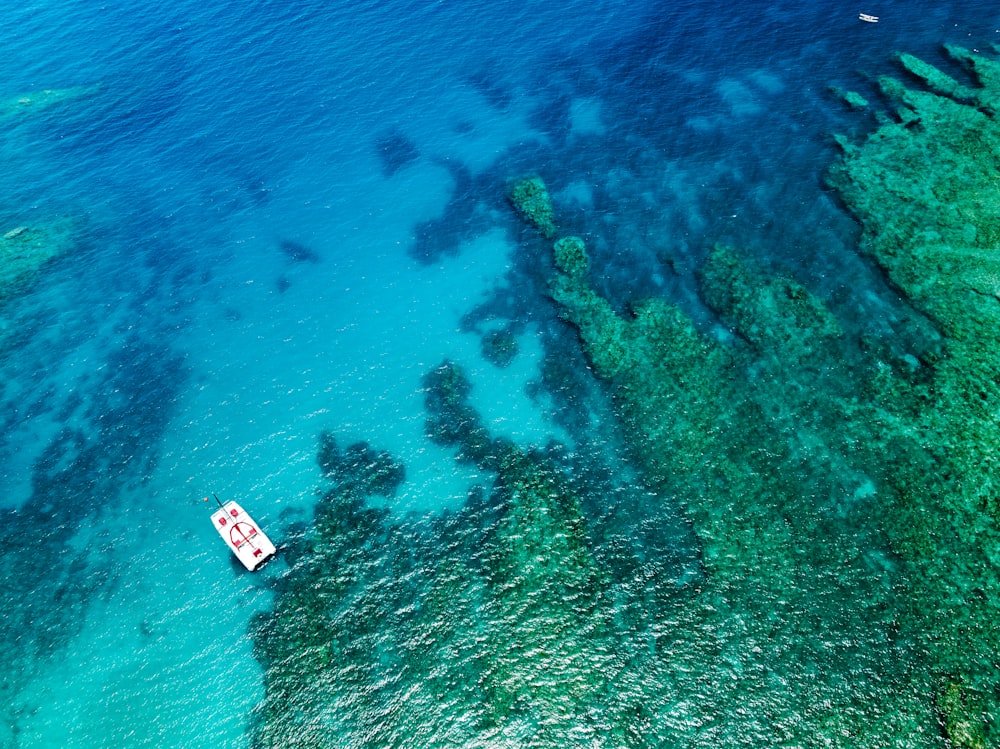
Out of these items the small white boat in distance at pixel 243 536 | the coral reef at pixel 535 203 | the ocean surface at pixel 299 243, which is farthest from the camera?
the coral reef at pixel 535 203

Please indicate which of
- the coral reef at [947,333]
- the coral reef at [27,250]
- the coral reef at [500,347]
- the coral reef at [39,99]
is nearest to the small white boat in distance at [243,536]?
the coral reef at [500,347]

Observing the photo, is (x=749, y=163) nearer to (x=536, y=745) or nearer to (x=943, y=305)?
(x=943, y=305)

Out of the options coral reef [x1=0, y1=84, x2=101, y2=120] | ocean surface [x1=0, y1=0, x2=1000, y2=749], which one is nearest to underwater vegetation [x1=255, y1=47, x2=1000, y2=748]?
ocean surface [x1=0, y1=0, x2=1000, y2=749]

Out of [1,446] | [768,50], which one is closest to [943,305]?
[768,50]

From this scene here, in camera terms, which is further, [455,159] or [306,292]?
[455,159]

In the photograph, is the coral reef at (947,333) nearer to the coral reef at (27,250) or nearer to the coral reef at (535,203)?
the coral reef at (535,203)

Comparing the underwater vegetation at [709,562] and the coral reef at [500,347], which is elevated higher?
the coral reef at [500,347]

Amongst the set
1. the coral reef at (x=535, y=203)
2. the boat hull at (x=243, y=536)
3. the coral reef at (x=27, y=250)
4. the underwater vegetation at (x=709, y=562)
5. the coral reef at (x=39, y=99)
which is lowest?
the underwater vegetation at (x=709, y=562)

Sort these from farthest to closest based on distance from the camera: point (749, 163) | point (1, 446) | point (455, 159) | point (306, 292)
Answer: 1. point (455, 159)
2. point (749, 163)
3. point (306, 292)
4. point (1, 446)
